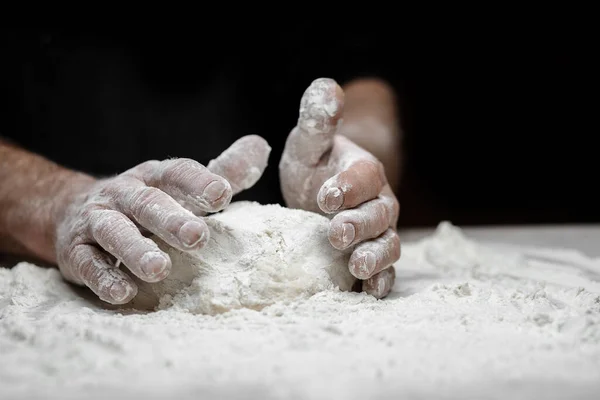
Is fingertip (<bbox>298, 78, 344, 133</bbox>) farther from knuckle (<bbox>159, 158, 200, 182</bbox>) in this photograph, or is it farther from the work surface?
the work surface

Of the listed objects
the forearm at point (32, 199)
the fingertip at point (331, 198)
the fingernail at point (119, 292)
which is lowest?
the forearm at point (32, 199)

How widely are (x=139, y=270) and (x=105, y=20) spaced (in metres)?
1.08

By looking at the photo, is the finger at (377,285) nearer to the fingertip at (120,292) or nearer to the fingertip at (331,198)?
the fingertip at (331,198)

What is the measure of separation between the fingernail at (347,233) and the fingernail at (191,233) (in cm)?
23

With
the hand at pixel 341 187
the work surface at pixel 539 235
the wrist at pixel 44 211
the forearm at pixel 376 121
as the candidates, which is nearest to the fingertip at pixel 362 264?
the hand at pixel 341 187

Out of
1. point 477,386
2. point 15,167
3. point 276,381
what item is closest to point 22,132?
point 15,167

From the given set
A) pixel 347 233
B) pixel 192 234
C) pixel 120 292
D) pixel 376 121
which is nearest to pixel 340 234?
→ pixel 347 233

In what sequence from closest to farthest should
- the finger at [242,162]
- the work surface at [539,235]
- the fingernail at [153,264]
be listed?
the fingernail at [153,264] → the finger at [242,162] → the work surface at [539,235]

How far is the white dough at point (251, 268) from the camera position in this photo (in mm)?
845

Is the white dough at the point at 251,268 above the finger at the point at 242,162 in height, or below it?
below

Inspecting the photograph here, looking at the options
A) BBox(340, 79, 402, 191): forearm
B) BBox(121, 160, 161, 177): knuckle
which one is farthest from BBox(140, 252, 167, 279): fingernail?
BBox(340, 79, 402, 191): forearm

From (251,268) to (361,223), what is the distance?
0.65 feet

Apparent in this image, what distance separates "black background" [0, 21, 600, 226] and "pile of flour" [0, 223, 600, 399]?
18.0 inches

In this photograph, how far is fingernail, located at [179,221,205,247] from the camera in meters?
0.80
